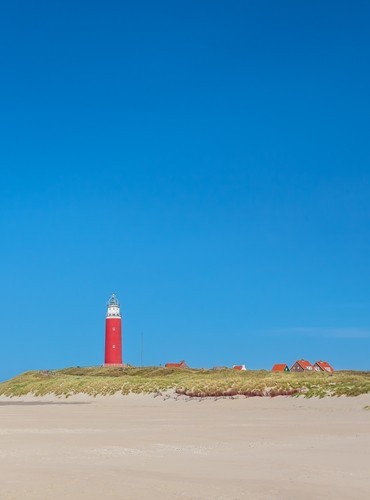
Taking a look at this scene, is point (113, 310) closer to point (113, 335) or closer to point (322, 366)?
point (113, 335)

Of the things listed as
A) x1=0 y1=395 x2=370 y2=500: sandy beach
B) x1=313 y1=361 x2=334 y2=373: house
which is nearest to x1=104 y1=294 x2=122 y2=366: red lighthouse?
x1=313 y1=361 x2=334 y2=373: house

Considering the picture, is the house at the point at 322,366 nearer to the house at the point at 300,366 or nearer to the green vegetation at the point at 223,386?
the house at the point at 300,366

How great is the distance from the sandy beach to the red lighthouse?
194 ft

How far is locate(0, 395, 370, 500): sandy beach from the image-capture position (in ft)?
31.2

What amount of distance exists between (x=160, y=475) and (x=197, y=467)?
47.7 inches

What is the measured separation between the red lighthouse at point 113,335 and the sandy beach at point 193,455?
194 ft

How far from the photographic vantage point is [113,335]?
283 ft

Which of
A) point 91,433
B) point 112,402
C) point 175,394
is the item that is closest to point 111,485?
point 91,433

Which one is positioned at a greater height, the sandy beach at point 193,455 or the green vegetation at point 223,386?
the green vegetation at point 223,386

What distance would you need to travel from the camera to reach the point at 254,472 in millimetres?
11172

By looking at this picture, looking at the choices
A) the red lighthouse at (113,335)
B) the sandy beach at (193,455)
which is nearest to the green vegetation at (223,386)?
the sandy beach at (193,455)

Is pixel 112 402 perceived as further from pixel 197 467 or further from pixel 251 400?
pixel 197 467

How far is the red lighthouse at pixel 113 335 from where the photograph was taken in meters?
84.6

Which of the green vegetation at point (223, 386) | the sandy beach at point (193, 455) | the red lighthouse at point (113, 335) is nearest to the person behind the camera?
the sandy beach at point (193, 455)
